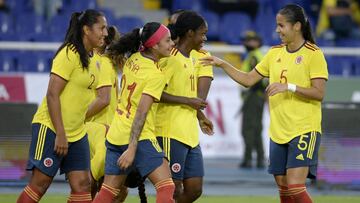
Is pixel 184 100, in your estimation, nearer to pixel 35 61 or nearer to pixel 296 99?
pixel 296 99

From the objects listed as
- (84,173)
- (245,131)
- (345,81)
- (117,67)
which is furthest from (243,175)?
(84,173)

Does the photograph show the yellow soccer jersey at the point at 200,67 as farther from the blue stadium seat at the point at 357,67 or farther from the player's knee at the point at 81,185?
the blue stadium seat at the point at 357,67

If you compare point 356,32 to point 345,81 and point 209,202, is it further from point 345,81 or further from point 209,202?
point 209,202

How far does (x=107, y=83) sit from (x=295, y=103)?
211cm

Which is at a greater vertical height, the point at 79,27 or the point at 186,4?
the point at 79,27

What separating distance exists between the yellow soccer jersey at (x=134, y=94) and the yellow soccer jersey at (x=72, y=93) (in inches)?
17.7

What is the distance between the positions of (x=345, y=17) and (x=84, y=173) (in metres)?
16.2

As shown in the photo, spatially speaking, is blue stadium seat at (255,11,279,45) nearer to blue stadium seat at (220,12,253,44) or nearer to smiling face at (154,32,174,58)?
blue stadium seat at (220,12,253,44)

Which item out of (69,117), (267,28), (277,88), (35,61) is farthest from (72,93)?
(267,28)

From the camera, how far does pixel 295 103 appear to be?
9.88 meters

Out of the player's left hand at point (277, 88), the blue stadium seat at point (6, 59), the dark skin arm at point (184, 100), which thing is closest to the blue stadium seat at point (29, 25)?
the blue stadium seat at point (6, 59)

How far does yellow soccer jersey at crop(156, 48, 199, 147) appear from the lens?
9.73 m

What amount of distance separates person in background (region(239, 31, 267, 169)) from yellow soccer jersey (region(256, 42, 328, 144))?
330 inches

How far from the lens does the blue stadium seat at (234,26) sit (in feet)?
79.4
